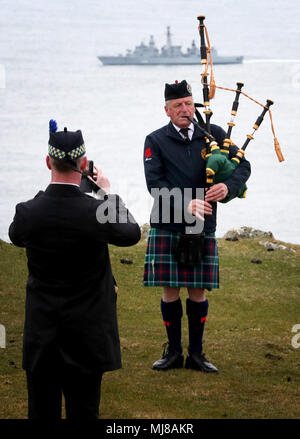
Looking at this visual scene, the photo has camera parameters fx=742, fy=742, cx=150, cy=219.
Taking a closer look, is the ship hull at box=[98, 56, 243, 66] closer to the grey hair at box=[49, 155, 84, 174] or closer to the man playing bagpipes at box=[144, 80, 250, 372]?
the man playing bagpipes at box=[144, 80, 250, 372]

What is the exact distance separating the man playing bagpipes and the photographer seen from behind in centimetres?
153

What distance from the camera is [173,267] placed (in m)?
4.48

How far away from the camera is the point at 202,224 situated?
4367 mm

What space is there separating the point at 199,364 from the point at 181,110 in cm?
152

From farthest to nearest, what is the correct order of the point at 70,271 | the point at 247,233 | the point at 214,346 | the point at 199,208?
the point at 247,233 < the point at 214,346 < the point at 199,208 < the point at 70,271

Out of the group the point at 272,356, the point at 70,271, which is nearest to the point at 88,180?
the point at 70,271

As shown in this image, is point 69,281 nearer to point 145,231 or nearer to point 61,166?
point 61,166

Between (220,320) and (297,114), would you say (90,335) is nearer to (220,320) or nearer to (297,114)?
(220,320)

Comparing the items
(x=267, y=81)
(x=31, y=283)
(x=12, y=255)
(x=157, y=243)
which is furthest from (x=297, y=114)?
(x=31, y=283)

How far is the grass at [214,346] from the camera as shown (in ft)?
12.8

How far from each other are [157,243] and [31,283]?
1.75m

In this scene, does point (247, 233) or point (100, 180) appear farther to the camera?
point (247, 233)

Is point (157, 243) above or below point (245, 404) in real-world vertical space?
above

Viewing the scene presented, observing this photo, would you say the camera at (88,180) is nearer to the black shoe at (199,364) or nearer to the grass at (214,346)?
the grass at (214,346)
